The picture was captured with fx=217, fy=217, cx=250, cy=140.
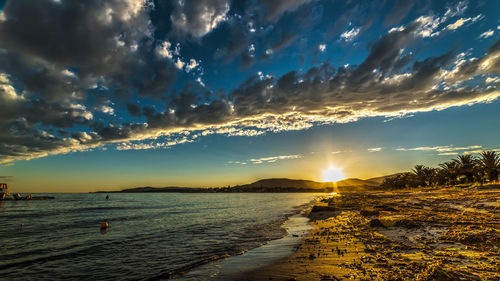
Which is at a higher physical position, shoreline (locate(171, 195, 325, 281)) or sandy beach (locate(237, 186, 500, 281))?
sandy beach (locate(237, 186, 500, 281))

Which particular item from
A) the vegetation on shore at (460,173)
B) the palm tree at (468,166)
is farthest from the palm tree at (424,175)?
the palm tree at (468,166)

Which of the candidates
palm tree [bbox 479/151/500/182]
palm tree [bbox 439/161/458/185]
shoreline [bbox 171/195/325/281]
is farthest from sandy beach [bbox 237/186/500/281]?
palm tree [bbox 439/161/458/185]

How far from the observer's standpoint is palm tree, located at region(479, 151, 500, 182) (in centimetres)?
5306

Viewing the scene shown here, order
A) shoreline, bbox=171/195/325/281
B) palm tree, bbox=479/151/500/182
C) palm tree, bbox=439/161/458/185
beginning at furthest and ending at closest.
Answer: palm tree, bbox=439/161/458/185
palm tree, bbox=479/151/500/182
shoreline, bbox=171/195/325/281

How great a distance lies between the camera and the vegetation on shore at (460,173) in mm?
54544

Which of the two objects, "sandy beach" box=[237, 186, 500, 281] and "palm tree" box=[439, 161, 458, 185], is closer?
"sandy beach" box=[237, 186, 500, 281]

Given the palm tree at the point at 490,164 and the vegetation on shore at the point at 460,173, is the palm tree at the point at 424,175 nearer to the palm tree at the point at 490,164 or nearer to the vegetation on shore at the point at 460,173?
the vegetation on shore at the point at 460,173

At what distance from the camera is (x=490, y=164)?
53625 mm

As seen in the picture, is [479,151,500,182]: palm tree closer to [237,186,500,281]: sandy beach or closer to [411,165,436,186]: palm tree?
[411,165,436,186]: palm tree

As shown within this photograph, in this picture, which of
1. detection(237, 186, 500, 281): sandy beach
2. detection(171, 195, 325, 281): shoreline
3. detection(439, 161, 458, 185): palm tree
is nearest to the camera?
detection(237, 186, 500, 281): sandy beach

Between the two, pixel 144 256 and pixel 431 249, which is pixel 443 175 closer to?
pixel 431 249

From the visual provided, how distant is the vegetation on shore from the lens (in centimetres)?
5454

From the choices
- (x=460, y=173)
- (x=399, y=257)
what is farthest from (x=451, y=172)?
(x=399, y=257)

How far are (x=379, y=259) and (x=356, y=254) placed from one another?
3.80 feet
